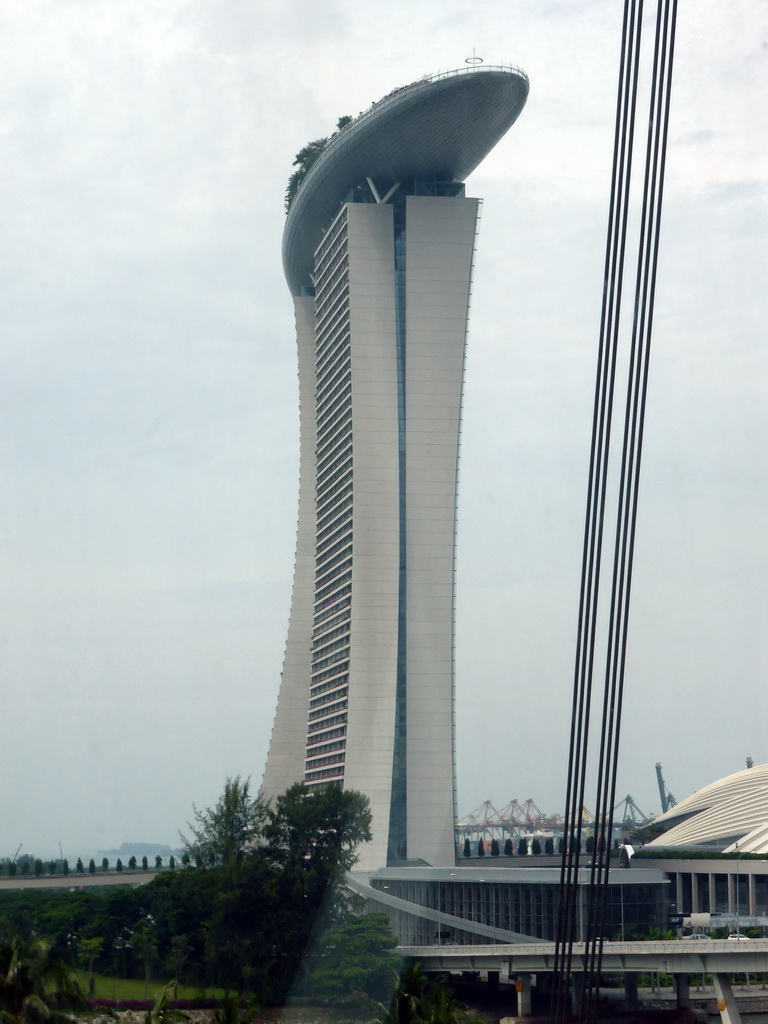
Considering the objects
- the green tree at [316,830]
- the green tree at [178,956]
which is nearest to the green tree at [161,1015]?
the green tree at [316,830]

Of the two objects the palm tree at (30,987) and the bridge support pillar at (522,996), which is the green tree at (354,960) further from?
the palm tree at (30,987)

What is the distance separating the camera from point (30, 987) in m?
26.5

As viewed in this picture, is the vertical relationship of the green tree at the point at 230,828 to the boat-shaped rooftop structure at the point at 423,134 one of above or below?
below

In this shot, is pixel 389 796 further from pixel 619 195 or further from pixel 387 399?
pixel 619 195

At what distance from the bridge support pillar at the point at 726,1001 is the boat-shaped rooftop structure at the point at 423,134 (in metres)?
44.9

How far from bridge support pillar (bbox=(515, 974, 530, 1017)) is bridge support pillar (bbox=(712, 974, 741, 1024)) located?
6740 mm

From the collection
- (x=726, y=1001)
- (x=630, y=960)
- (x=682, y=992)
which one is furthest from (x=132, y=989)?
(x=726, y=1001)

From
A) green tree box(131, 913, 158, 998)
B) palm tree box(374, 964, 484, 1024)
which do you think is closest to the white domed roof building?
green tree box(131, 913, 158, 998)

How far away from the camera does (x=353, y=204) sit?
75625 millimetres

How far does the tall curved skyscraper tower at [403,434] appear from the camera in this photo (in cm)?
7200

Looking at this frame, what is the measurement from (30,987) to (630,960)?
921 inches

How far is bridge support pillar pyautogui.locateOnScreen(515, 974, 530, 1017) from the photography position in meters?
47.0

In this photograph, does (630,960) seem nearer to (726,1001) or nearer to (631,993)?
(726,1001)

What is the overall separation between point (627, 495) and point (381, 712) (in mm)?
49749
